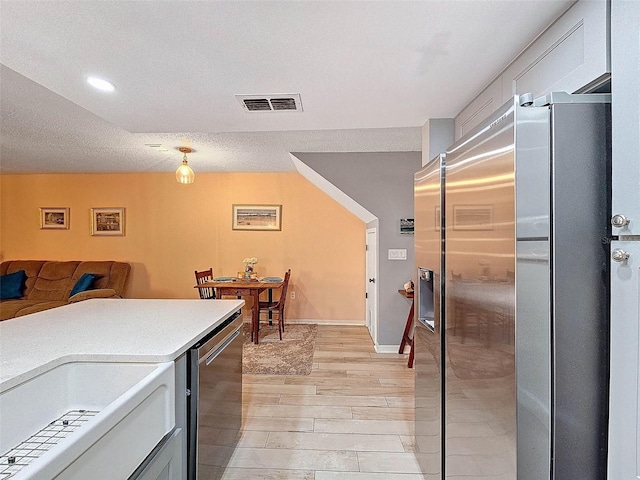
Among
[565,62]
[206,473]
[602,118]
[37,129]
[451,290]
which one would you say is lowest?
[206,473]

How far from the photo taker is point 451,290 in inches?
56.8

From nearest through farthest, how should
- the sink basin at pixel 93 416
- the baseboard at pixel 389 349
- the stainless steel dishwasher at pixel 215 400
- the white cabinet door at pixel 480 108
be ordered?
the sink basin at pixel 93 416
the stainless steel dishwasher at pixel 215 400
the white cabinet door at pixel 480 108
the baseboard at pixel 389 349

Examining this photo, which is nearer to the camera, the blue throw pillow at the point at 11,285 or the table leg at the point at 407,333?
the table leg at the point at 407,333

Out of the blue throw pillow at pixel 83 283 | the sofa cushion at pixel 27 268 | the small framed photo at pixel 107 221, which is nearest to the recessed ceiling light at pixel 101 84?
the blue throw pillow at pixel 83 283

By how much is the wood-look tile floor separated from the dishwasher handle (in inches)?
30.7

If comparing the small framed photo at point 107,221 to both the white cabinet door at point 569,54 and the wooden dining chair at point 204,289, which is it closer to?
the wooden dining chair at point 204,289

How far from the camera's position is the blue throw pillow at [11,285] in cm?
504

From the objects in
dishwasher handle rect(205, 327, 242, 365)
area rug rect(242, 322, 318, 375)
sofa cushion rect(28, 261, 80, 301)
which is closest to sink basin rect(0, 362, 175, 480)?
dishwasher handle rect(205, 327, 242, 365)

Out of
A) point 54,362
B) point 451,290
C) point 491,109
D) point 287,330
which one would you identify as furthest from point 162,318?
point 287,330

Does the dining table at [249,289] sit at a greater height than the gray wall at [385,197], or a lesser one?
lesser

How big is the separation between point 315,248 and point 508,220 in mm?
4559

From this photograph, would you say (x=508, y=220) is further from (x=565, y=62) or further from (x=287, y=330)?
(x=287, y=330)

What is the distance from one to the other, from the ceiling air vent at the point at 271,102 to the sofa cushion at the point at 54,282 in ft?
15.8

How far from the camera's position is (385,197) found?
4.15 meters
